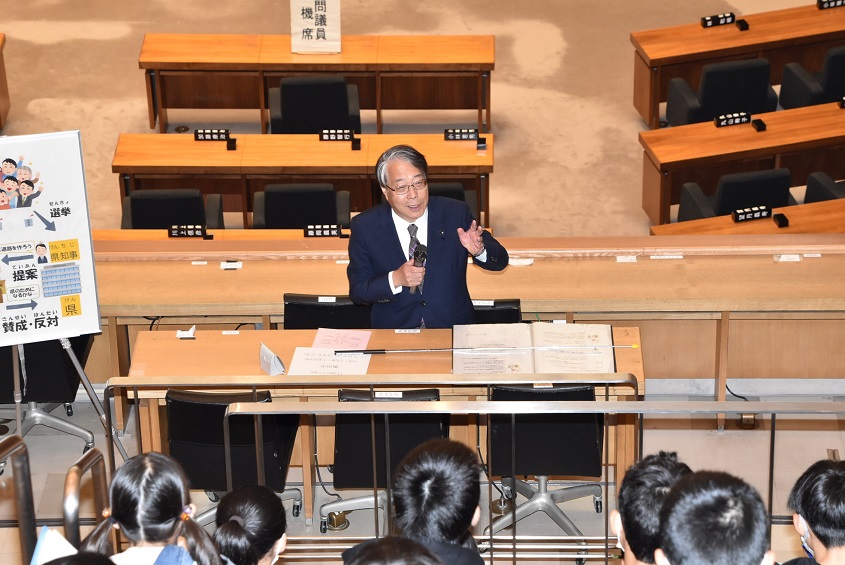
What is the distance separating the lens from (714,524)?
8.57 ft

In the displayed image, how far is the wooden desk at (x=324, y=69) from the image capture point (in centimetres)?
934

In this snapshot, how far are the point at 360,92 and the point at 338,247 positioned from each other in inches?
124

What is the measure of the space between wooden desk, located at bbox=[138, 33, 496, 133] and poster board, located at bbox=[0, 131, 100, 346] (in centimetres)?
409

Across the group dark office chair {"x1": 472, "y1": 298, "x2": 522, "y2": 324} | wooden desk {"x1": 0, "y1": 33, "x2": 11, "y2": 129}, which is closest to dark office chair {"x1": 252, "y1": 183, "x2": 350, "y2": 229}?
dark office chair {"x1": 472, "y1": 298, "x2": 522, "y2": 324}

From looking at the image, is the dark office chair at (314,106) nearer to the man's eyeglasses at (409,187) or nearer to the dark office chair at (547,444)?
the man's eyeglasses at (409,187)

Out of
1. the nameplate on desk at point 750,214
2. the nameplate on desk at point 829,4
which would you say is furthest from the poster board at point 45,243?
the nameplate on desk at point 829,4

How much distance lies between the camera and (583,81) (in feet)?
33.7

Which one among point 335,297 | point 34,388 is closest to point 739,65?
point 335,297

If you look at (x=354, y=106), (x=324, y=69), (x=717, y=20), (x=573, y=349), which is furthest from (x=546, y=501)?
(x=717, y=20)

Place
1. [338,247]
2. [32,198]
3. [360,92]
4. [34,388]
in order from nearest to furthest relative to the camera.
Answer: [32,198] → [34,388] → [338,247] → [360,92]

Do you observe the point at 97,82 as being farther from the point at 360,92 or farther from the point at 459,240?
the point at 459,240

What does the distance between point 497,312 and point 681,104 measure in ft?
12.6

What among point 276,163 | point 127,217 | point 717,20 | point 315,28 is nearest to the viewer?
point 127,217

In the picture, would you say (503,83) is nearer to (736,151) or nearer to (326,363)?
(736,151)
